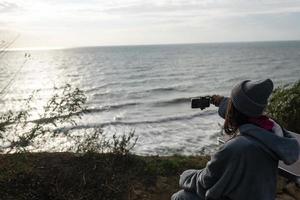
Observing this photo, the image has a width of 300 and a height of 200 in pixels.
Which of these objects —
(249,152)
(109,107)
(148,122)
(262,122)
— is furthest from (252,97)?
(109,107)

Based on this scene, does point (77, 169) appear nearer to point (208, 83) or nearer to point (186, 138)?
point (186, 138)

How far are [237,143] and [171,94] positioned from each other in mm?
27275

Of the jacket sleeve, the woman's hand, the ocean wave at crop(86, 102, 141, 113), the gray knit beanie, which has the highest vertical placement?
the gray knit beanie

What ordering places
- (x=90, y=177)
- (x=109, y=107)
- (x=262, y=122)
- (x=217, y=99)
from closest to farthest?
(x=262, y=122)
(x=217, y=99)
(x=90, y=177)
(x=109, y=107)

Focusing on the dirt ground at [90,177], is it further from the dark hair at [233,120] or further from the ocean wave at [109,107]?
the ocean wave at [109,107]

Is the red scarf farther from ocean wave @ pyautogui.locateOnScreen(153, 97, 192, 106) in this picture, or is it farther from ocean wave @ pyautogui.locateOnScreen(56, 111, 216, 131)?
ocean wave @ pyautogui.locateOnScreen(153, 97, 192, 106)

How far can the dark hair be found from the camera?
121 inches

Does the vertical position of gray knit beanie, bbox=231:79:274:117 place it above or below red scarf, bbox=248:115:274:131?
above

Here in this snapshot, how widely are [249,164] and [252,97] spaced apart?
0.46 metres

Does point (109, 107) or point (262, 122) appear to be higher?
point (262, 122)

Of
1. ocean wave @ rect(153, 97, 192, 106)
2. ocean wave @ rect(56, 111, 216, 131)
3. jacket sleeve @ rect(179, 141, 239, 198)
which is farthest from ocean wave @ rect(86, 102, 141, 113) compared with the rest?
jacket sleeve @ rect(179, 141, 239, 198)

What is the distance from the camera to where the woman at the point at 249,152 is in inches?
116

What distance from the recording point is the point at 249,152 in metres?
2.94

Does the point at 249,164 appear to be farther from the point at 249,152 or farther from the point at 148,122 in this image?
the point at 148,122
